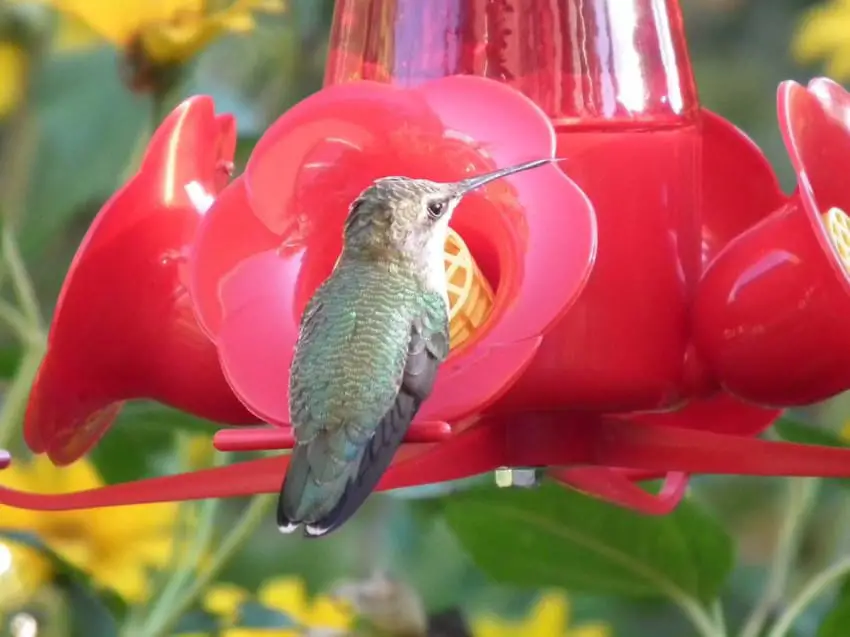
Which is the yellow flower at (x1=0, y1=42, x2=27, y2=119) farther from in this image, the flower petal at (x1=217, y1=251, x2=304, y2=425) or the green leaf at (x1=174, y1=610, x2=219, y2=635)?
the flower petal at (x1=217, y1=251, x2=304, y2=425)

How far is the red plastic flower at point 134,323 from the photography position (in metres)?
1.45

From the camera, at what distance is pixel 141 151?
2027mm

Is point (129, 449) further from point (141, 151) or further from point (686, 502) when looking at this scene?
point (686, 502)

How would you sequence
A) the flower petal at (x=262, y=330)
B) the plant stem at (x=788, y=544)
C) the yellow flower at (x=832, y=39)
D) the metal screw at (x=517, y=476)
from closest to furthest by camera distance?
the flower petal at (x=262, y=330) < the metal screw at (x=517, y=476) < the plant stem at (x=788, y=544) < the yellow flower at (x=832, y=39)

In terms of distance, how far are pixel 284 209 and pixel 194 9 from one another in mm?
730

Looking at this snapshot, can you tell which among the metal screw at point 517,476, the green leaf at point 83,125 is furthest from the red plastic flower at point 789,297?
the green leaf at point 83,125

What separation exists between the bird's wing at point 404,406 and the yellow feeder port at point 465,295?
0.08m

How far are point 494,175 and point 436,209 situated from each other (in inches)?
2.4

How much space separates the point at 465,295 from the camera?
1.37m

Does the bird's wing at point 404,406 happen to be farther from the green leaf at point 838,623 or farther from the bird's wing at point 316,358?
the green leaf at point 838,623

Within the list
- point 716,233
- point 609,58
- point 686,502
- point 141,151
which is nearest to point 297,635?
point 686,502

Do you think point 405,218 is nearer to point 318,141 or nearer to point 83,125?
point 318,141

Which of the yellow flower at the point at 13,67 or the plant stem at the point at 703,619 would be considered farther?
the yellow flower at the point at 13,67

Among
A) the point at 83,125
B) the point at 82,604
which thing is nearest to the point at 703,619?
the point at 82,604
